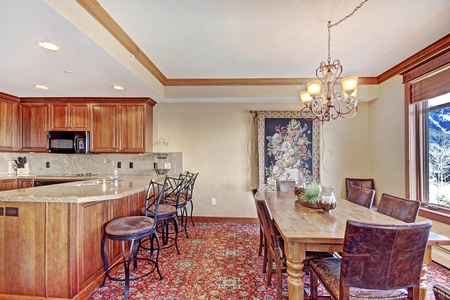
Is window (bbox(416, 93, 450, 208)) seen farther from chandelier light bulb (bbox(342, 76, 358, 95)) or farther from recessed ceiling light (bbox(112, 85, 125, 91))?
recessed ceiling light (bbox(112, 85, 125, 91))

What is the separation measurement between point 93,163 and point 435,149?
219 inches

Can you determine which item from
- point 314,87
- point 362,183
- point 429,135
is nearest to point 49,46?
point 314,87

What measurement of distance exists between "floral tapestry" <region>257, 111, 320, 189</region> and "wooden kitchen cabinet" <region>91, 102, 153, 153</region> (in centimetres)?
214

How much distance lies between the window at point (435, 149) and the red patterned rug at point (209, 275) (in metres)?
0.88

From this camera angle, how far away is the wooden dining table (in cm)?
157

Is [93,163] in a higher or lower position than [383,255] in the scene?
higher

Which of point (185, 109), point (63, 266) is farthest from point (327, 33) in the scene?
point (63, 266)

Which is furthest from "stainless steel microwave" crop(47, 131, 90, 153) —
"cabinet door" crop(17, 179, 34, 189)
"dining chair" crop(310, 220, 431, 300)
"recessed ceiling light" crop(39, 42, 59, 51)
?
"dining chair" crop(310, 220, 431, 300)

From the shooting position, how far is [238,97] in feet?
13.5

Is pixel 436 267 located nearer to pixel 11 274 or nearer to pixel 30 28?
pixel 11 274

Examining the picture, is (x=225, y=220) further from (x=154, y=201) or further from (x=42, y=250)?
(x=42, y=250)

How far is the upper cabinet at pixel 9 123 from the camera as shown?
3.96 m

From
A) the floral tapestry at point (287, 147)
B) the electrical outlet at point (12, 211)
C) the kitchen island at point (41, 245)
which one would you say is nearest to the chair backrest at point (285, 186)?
the floral tapestry at point (287, 147)

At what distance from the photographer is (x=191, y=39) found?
2662 mm
